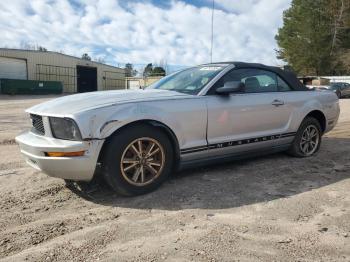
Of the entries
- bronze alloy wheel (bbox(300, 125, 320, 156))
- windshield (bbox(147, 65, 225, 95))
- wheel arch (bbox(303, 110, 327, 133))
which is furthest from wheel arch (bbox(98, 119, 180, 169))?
wheel arch (bbox(303, 110, 327, 133))

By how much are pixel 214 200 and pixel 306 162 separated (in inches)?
93.2

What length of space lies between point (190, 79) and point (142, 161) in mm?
1548

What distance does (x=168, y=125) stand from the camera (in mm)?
4488

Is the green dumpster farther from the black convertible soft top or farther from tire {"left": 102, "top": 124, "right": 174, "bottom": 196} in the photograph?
tire {"left": 102, "top": 124, "right": 174, "bottom": 196}

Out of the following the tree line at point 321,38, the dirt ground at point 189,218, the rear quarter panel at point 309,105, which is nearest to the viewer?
the dirt ground at point 189,218

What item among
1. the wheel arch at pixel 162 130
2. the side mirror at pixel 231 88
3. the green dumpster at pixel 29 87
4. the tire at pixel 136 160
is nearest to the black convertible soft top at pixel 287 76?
the side mirror at pixel 231 88

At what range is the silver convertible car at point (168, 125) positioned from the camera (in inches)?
157

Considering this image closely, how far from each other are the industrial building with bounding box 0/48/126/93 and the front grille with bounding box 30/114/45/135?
34.3m

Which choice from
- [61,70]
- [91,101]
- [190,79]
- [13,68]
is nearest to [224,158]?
[190,79]

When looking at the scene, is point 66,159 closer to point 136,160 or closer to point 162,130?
point 136,160

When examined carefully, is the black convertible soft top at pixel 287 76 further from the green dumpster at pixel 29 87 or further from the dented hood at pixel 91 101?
the green dumpster at pixel 29 87

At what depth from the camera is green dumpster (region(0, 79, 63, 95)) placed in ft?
110

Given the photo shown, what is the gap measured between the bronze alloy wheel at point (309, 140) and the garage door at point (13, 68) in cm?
3438

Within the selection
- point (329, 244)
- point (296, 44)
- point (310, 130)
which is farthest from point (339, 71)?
point (329, 244)
